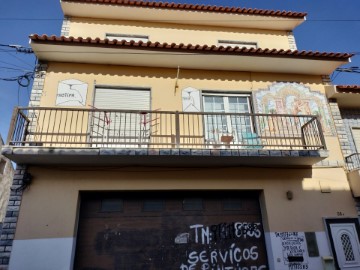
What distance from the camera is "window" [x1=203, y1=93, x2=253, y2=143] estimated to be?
7.59 meters

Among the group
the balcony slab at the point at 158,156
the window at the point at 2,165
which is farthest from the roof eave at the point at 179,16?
the window at the point at 2,165

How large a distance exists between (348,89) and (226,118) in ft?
12.0

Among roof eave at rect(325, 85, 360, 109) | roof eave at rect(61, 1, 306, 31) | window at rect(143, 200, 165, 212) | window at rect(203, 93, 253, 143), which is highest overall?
roof eave at rect(61, 1, 306, 31)

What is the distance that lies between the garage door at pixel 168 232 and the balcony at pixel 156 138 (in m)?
0.99

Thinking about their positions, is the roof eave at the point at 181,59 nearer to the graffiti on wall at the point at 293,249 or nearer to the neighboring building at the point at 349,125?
the neighboring building at the point at 349,125

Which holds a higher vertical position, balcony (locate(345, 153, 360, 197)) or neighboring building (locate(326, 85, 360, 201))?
neighboring building (locate(326, 85, 360, 201))

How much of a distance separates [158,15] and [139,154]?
567 cm

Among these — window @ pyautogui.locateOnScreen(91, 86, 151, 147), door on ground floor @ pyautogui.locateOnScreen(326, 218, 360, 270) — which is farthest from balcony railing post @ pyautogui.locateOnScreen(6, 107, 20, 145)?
door on ground floor @ pyautogui.locateOnScreen(326, 218, 360, 270)

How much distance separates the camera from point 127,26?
373 inches

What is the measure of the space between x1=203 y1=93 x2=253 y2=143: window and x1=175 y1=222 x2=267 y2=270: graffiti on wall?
227 centimetres

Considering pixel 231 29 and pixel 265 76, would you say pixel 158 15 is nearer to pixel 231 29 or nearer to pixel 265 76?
pixel 231 29

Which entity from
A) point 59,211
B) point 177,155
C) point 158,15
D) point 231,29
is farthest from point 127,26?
point 59,211

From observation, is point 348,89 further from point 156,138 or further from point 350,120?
point 156,138

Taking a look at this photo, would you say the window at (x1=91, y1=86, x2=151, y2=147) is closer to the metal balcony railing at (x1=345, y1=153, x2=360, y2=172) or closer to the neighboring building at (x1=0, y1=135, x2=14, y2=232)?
the metal balcony railing at (x1=345, y1=153, x2=360, y2=172)
